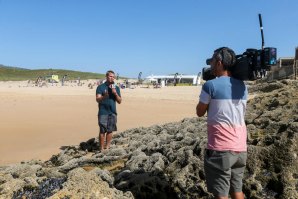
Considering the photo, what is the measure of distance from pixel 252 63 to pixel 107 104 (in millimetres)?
4713

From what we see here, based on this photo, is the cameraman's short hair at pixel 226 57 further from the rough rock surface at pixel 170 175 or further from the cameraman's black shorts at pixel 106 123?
the cameraman's black shorts at pixel 106 123

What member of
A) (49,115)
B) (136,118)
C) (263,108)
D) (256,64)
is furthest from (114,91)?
(49,115)

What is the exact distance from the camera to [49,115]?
17.9 meters

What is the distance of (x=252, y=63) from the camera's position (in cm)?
407

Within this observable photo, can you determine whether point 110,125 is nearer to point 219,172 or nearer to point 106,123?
point 106,123

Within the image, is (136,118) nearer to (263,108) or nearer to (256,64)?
(263,108)

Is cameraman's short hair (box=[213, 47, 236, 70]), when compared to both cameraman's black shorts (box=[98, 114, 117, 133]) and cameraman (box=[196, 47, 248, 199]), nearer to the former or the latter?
cameraman (box=[196, 47, 248, 199])

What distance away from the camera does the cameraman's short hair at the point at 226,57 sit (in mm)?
3945

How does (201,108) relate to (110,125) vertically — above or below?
above

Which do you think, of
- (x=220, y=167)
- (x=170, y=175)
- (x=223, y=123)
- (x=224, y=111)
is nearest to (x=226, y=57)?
(x=224, y=111)

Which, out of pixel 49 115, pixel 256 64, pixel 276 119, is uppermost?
pixel 256 64

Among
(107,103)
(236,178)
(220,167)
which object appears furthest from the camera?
(107,103)

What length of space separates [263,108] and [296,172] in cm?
366

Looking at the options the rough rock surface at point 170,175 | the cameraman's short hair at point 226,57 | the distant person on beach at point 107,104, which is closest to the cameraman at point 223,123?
the cameraman's short hair at point 226,57
